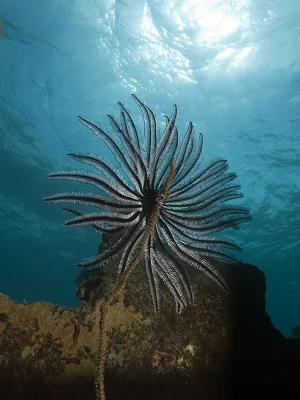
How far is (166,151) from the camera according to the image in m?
5.00

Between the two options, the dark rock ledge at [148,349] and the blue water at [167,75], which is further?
the blue water at [167,75]

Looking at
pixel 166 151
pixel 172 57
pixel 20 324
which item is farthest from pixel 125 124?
pixel 172 57

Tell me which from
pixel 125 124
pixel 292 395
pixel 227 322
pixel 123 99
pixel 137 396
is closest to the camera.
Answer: pixel 137 396

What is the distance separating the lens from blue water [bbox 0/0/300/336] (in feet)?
55.8

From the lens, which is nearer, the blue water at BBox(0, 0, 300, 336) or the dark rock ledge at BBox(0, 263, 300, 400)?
the dark rock ledge at BBox(0, 263, 300, 400)

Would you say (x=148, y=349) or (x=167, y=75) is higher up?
(x=167, y=75)

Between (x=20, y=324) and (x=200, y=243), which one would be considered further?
(x=200, y=243)

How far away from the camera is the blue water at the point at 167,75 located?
1702 centimetres

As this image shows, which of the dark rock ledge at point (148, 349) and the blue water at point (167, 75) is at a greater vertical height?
the blue water at point (167, 75)

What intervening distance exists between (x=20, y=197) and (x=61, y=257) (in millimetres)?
23065

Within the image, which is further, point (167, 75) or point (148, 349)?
point (167, 75)

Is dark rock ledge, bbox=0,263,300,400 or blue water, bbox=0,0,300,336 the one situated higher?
blue water, bbox=0,0,300,336

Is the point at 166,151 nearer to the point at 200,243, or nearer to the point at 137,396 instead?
the point at 200,243

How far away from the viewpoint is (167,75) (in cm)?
2003
